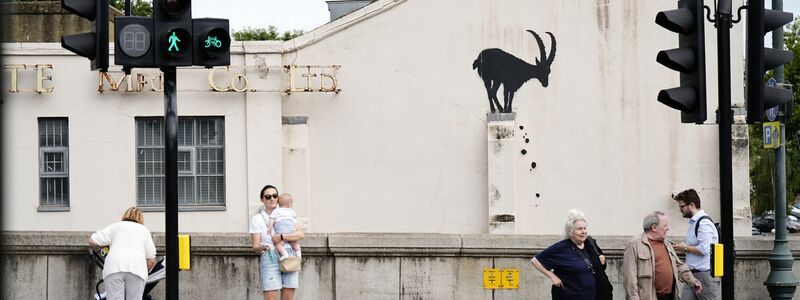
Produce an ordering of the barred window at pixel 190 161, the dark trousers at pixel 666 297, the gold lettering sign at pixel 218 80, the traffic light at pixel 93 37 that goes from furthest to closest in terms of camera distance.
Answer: the barred window at pixel 190 161 < the gold lettering sign at pixel 218 80 < the dark trousers at pixel 666 297 < the traffic light at pixel 93 37

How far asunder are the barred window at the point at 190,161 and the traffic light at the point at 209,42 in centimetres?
1578

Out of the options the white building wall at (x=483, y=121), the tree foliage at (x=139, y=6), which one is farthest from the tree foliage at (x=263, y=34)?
the white building wall at (x=483, y=121)

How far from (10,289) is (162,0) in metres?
4.72

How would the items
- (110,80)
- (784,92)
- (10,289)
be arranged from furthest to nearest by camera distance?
(110,80) < (10,289) < (784,92)

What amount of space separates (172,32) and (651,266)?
4786 millimetres

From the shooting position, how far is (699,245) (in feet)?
47.8

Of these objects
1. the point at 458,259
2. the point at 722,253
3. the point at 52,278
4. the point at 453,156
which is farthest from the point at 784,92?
the point at 453,156

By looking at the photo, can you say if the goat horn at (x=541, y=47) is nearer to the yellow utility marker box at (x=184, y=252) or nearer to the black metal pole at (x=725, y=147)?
the yellow utility marker box at (x=184, y=252)

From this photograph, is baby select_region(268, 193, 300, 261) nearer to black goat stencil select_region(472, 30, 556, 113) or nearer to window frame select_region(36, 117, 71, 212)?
window frame select_region(36, 117, 71, 212)

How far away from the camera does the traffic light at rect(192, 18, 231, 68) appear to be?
1271 cm

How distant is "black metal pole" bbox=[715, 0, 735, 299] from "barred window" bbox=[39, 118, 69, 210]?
18459 millimetres

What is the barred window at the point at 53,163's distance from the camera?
92.8ft

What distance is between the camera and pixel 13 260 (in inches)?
625

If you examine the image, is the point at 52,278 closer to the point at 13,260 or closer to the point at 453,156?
the point at 13,260
